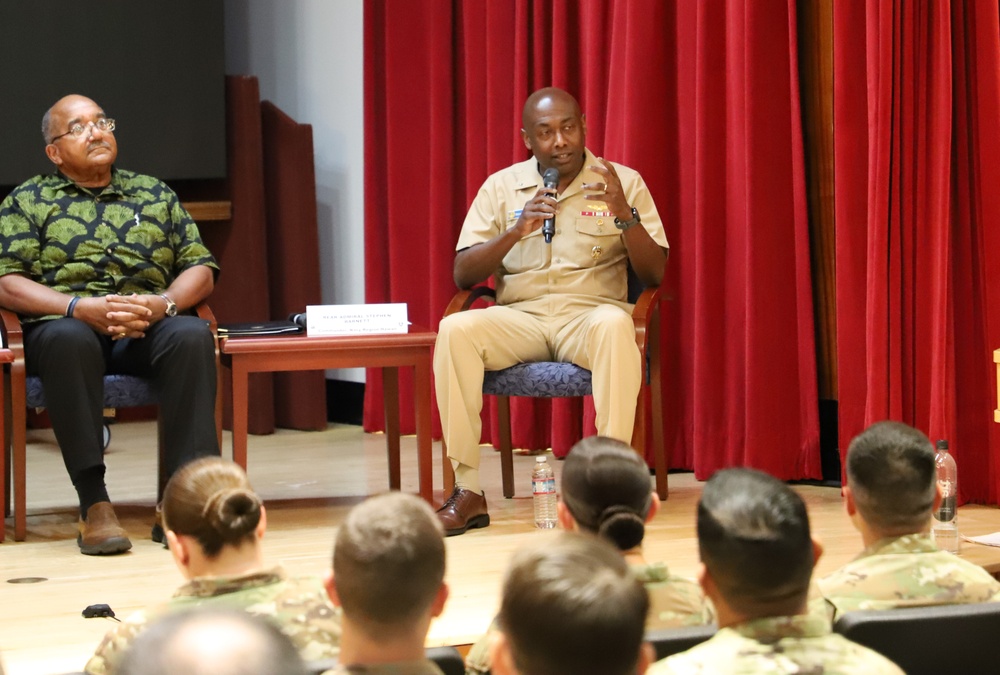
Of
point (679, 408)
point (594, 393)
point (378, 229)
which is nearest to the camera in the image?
point (594, 393)

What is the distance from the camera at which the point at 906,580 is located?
1.81 metres

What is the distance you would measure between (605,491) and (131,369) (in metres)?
2.16

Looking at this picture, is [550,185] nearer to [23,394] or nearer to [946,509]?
[946,509]

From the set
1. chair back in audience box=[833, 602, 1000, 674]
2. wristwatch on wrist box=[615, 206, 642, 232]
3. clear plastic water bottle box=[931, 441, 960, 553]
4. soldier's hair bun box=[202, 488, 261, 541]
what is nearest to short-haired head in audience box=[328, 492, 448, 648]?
soldier's hair bun box=[202, 488, 261, 541]

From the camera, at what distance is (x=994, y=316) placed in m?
3.64

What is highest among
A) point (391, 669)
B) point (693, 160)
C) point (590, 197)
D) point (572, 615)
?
point (693, 160)

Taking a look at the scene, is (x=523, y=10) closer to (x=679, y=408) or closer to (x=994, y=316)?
(x=679, y=408)

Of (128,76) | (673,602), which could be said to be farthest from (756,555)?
(128,76)

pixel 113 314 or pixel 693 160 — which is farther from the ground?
pixel 693 160

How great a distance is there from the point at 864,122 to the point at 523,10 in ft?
4.77

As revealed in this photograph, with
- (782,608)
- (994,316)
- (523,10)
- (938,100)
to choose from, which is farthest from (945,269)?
(782,608)

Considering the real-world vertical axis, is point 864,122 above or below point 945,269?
above

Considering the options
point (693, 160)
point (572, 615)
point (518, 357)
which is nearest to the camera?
point (572, 615)

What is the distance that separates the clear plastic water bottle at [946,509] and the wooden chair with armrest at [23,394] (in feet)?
6.07
